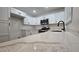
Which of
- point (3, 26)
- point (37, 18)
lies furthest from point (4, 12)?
point (37, 18)

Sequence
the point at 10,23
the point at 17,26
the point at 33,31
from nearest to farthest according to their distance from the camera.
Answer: the point at 10,23 → the point at 17,26 → the point at 33,31

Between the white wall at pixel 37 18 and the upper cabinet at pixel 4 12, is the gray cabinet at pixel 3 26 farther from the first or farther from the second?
the white wall at pixel 37 18

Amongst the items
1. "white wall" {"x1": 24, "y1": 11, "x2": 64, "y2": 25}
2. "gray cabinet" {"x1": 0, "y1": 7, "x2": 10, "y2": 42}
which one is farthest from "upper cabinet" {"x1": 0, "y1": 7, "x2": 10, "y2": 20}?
"white wall" {"x1": 24, "y1": 11, "x2": 64, "y2": 25}

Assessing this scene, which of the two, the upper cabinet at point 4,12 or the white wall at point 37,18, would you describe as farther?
the white wall at point 37,18

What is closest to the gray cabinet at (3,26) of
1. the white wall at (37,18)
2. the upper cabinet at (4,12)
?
the upper cabinet at (4,12)

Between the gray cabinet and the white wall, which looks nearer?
the gray cabinet

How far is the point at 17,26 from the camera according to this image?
105 centimetres

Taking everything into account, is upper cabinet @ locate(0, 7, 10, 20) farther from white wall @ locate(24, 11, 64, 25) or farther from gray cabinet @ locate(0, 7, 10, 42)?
white wall @ locate(24, 11, 64, 25)

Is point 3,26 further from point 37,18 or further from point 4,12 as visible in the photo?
point 37,18
